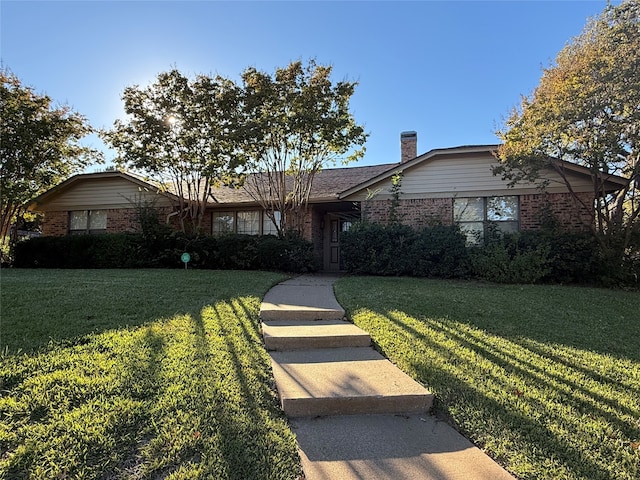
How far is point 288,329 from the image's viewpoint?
455 centimetres

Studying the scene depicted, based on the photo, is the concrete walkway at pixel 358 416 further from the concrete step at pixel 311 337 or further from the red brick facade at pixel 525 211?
the red brick facade at pixel 525 211

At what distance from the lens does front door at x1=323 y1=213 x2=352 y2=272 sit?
14508 mm

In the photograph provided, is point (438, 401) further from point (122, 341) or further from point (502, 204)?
point (502, 204)

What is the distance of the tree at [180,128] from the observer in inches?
458

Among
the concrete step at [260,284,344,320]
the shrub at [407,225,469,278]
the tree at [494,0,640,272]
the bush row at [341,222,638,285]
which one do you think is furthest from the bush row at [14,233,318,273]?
the tree at [494,0,640,272]

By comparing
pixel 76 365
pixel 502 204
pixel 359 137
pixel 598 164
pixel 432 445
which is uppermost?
pixel 359 137

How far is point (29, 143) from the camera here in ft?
40.2

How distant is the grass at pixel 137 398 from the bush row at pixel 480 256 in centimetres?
613

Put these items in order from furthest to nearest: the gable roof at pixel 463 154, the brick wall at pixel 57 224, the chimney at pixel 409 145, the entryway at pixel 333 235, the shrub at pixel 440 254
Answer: the brick wall at pixel 57 224 → the entryway at pixel 333 235 → the chimney at pixel 409 145 → the shrub at pixel 440 254 → the gable roof at pixel 463 154

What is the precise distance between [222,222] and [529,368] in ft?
42.0

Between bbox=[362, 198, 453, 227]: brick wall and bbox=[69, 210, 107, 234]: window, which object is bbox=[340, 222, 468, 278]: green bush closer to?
bbox=[362, 198, 453, 227]: brick wall

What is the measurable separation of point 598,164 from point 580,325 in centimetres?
536

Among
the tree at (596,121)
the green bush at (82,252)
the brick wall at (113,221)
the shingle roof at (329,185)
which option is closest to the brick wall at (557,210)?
the tree at (596,121)

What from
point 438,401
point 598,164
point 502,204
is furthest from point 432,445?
point 502,204
